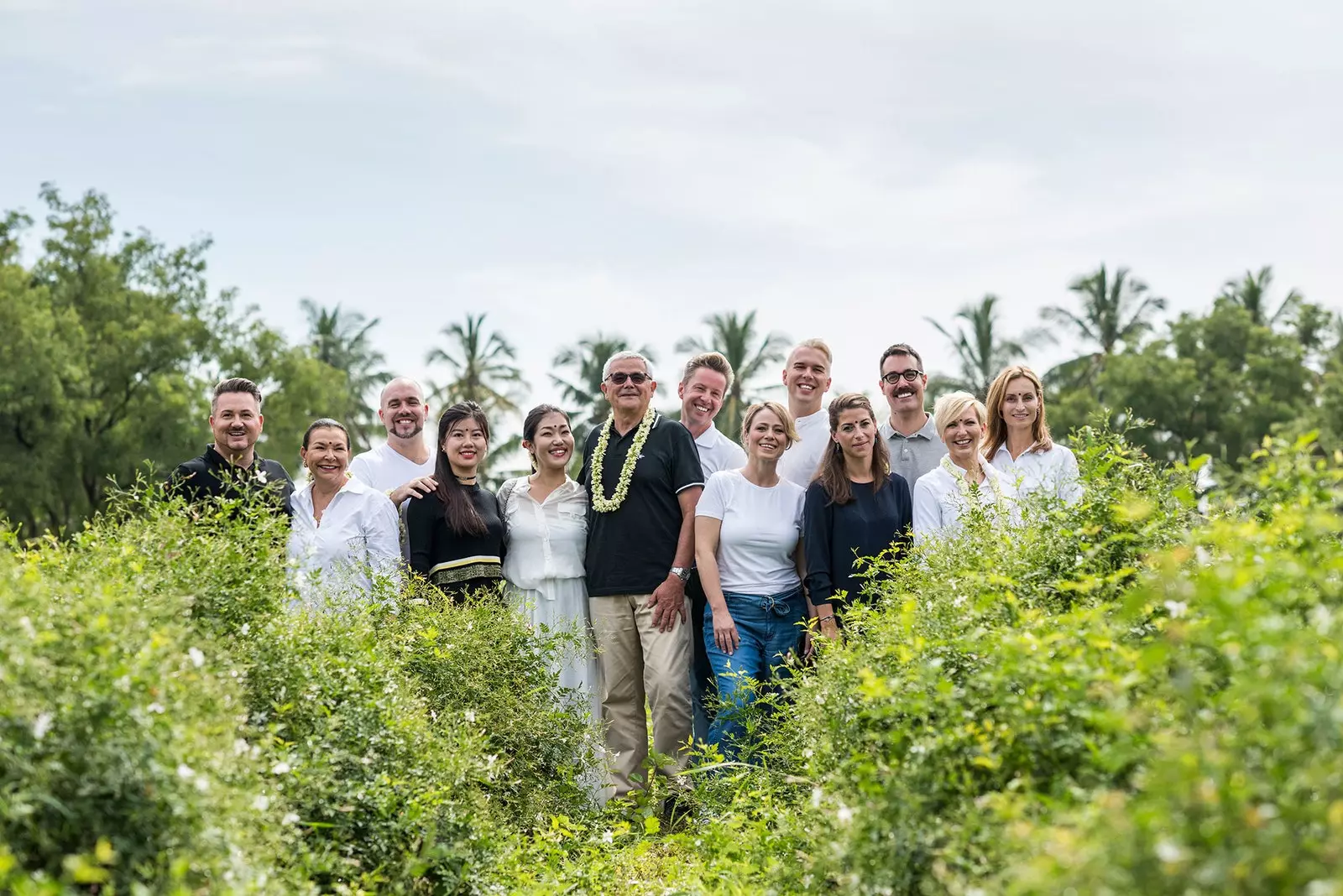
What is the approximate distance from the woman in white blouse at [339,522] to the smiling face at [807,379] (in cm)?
253

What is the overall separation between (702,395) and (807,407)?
0.65 metres

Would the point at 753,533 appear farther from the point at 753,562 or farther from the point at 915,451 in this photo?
the point at 915,451

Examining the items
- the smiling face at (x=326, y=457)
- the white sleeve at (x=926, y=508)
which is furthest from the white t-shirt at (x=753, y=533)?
the smiling face at (x=326, y=457)

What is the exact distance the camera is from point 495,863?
16.0 ft

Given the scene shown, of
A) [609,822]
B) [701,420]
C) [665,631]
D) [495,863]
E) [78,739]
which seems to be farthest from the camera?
[701,420]

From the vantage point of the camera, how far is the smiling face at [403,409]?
303 inches

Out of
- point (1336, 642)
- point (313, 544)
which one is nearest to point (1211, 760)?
point (1336, 642)

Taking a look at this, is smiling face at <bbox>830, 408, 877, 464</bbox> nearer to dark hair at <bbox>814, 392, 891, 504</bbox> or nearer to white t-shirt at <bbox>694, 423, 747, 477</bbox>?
dark hair at <bbox>814, 392, 891, 504</bbox>

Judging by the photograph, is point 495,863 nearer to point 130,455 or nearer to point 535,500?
point 535,500

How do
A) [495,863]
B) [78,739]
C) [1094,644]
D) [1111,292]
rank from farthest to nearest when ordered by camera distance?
[1111,292], [495,863], [1094,644], [78,739]

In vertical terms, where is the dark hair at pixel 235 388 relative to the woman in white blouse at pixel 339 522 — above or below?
above

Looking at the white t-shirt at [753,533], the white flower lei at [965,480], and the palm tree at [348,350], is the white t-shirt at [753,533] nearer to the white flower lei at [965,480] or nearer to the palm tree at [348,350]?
the white flower lei at [965,480]

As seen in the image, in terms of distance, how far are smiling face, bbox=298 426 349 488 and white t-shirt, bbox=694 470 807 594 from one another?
193 cm

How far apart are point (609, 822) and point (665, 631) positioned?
1049 millimetres
